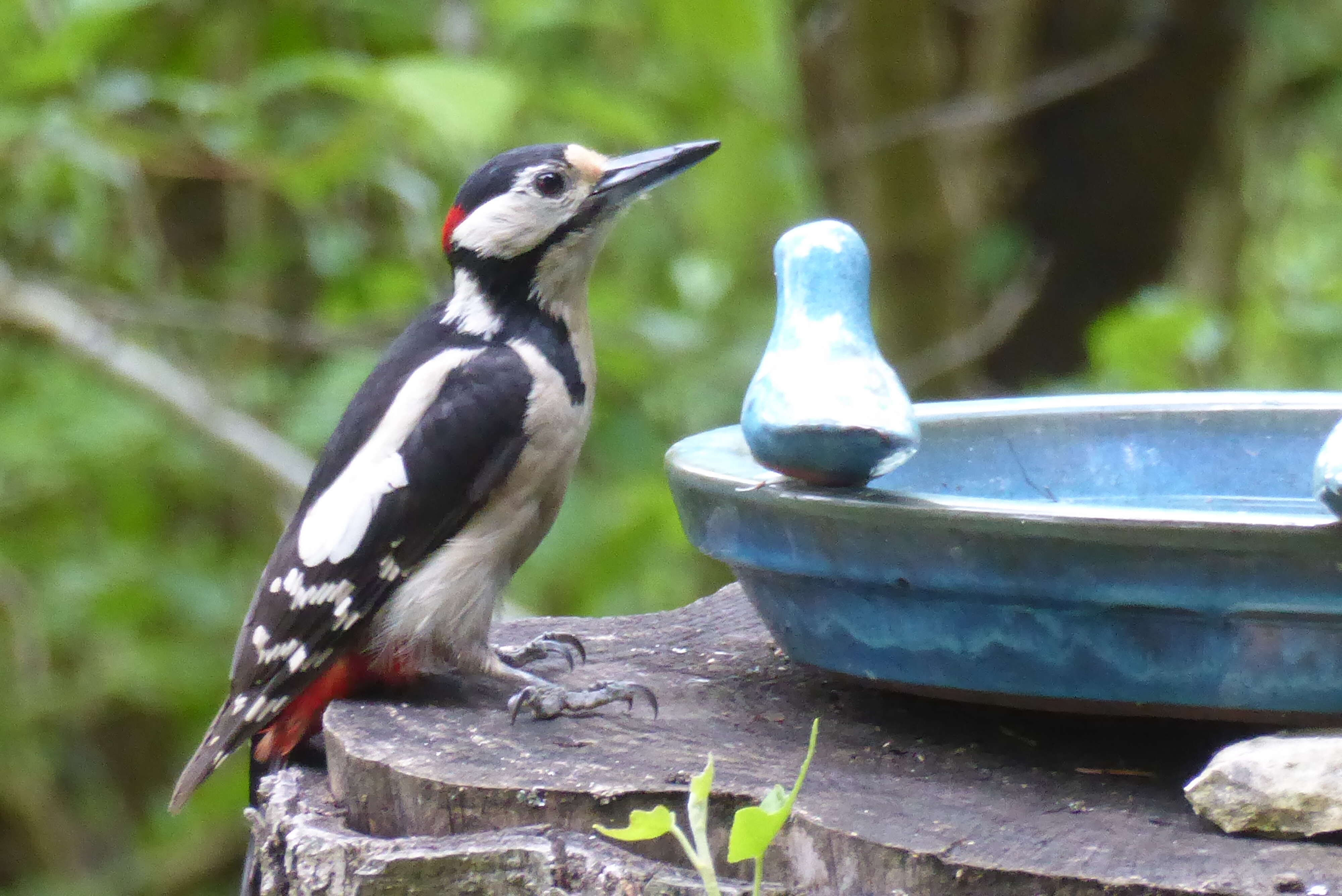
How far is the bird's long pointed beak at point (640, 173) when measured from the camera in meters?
2.38

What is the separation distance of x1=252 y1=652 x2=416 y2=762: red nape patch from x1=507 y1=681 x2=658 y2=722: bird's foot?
314 mm

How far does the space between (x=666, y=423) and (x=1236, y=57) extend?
2.20m

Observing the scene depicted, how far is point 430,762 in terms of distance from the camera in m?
1.57

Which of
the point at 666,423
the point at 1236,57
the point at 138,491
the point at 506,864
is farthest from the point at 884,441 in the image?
the point at 1236,57

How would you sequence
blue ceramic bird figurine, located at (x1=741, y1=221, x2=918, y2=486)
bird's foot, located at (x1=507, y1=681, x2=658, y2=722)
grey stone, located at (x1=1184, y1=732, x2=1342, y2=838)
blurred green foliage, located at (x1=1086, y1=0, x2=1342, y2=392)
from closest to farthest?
grey stone, located at (x1=1184, y1=732, x2=1342, y2=838), blue ceramic bird figurine, located at (x1=741, y1=221, x2=918, y2=486), bird's foot, located at (x1=507, y1=681, x2=658, y2=722), blurred green foliage, located at (x1=1086, y1=0, x2=1342, y2=392)

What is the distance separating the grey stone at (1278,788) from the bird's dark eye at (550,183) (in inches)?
54.4

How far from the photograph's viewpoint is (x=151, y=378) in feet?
12.3

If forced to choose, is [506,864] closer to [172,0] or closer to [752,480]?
[752,480]

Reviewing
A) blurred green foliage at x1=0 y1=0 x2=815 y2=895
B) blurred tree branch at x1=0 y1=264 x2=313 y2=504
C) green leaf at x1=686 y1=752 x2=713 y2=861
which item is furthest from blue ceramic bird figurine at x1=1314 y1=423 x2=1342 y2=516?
blurred tree branch at x1=0 y1=264 x2=313 y2=504

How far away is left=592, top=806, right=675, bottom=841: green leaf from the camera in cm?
120

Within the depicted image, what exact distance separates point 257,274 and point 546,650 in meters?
A: 2.52

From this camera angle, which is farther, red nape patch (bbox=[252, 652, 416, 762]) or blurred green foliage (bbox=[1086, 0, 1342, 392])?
blurred green foliage (bbox=[1086, 0, 1342, 392])

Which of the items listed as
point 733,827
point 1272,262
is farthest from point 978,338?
point 733,827

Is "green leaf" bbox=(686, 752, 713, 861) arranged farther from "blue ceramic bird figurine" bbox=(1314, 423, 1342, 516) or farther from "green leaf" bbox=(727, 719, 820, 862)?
"blue ceramic bird figurine" bbox=(1314, 423, 1342, 516)
